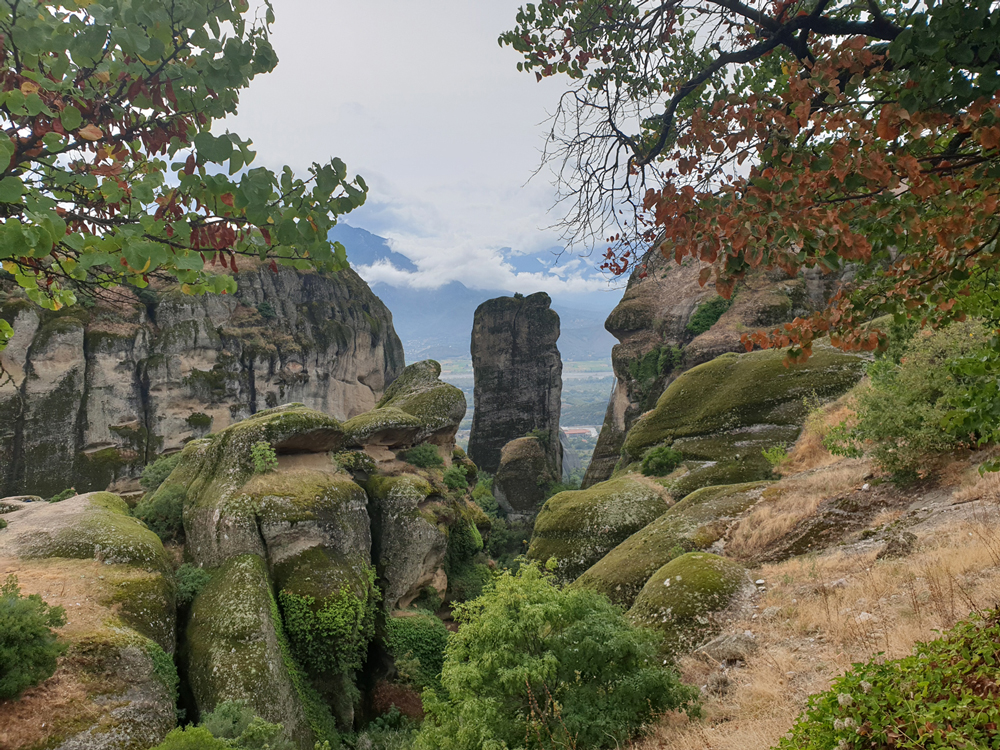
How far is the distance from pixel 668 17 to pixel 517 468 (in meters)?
43.3

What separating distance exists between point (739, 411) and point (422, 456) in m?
13.1

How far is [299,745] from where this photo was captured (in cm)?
1114

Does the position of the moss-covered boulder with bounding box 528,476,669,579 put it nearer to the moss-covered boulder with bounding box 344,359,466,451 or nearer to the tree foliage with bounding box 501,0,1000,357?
the moss-covered boulder with bounding box 344,359,466,451

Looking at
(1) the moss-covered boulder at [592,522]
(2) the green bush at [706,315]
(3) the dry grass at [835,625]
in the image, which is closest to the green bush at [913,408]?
(3) the dry grass at [835,625]

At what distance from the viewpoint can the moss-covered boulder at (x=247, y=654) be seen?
10.7 metres

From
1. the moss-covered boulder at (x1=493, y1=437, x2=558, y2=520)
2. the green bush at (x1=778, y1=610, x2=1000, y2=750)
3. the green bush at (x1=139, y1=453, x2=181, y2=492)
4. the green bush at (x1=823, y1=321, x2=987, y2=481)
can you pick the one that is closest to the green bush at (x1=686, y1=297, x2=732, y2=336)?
the green bush at (x1=823, y1=321, x2=987, y2=481)

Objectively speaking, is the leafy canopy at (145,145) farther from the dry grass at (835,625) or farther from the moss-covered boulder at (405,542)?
the moss-covered boulder at (405,542)

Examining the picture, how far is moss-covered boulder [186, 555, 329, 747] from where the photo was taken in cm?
1067

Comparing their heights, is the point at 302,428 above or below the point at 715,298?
below

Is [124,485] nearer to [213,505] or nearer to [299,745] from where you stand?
[213,505]

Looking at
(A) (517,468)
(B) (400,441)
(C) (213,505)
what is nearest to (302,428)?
(C) (213,505)

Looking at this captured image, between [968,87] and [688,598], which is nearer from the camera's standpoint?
[968,87]

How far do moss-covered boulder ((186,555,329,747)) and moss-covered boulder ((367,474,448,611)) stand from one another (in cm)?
478

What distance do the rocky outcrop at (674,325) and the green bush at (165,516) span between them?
23.0 metres
